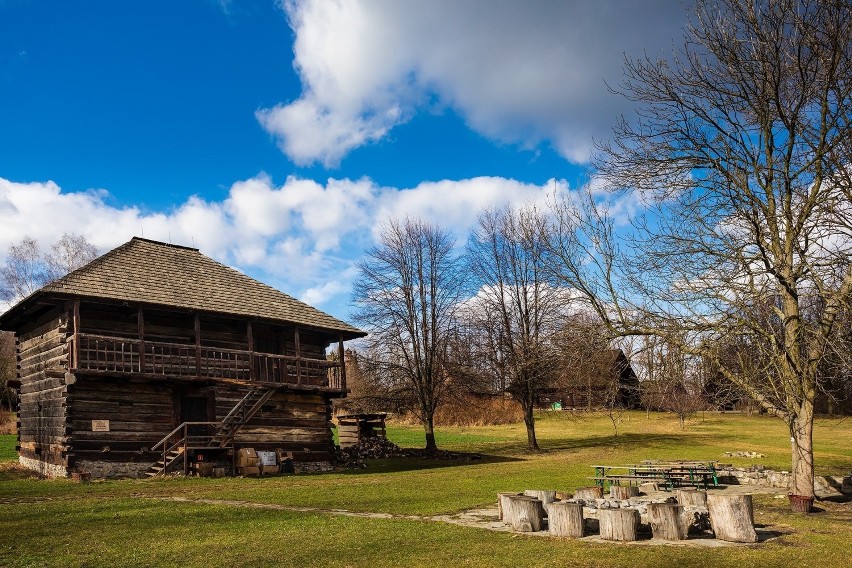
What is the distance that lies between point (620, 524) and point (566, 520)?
92cm

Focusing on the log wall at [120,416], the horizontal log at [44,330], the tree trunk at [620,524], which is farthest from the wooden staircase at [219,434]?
the tree trunk at [620,524]

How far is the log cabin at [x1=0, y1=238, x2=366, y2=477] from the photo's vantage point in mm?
22859

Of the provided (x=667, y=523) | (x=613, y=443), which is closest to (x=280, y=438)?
(x=667, y=523)

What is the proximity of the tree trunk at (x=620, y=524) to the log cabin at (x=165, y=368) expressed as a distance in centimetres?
1579

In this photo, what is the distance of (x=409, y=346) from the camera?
3647 cm

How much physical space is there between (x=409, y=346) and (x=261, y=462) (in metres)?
12.8

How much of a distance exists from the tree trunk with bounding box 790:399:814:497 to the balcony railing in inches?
678

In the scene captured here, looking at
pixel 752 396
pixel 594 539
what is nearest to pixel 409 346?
pixel 752 396

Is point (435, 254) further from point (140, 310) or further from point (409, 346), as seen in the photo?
point (140, 310)

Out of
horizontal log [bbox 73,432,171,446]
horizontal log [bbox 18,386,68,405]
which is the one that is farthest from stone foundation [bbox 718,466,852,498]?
horizontal log [bbox 18,386,68,405]

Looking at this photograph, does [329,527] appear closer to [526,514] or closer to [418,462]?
[526,514]

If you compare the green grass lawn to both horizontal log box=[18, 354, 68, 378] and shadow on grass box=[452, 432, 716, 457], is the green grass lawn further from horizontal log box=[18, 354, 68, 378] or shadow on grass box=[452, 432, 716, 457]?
shadow on grass box=[452, 432, 716, 457]

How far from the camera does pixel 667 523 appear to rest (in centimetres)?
1131

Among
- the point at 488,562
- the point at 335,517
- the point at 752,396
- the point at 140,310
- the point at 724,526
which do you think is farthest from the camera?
the point at 140,310
